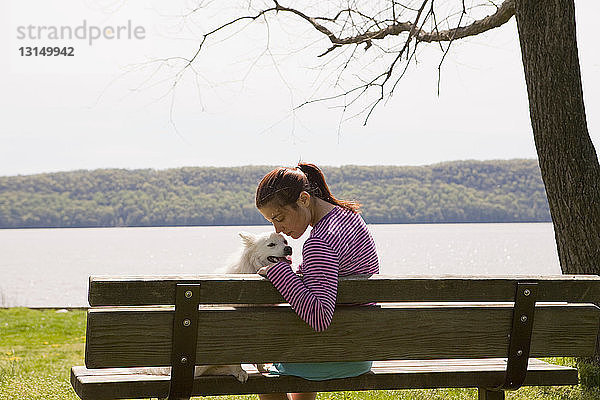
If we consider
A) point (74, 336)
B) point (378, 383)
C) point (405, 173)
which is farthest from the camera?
point (405, 173)

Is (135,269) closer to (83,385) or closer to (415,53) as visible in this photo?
(415,53)

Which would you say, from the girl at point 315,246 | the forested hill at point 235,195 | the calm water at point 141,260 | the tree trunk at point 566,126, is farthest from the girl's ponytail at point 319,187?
the forested hill at point 235,195

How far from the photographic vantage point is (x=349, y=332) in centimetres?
339

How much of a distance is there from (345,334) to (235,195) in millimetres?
34894

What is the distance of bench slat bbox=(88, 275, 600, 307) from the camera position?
119 inches

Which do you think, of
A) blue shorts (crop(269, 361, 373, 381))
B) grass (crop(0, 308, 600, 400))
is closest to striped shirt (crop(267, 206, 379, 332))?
blue shorts (crop(269, 361, 373, 381))

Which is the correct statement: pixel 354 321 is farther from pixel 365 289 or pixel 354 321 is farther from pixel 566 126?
pixel 566 126

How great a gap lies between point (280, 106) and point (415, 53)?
46.2 inches

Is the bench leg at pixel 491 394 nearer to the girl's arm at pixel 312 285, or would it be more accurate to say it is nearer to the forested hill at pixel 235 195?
the girl's arm at pixel 312 285

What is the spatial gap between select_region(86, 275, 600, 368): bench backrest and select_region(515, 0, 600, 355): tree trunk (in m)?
2.33

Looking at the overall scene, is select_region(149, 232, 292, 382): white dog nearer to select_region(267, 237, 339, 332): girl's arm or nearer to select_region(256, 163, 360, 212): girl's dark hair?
select_region(256, 163, 360, 212): girl's dark hair

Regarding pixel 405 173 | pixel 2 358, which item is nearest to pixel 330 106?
pixel 2 358

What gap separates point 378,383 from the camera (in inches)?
143

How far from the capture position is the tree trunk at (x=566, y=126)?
586cm
